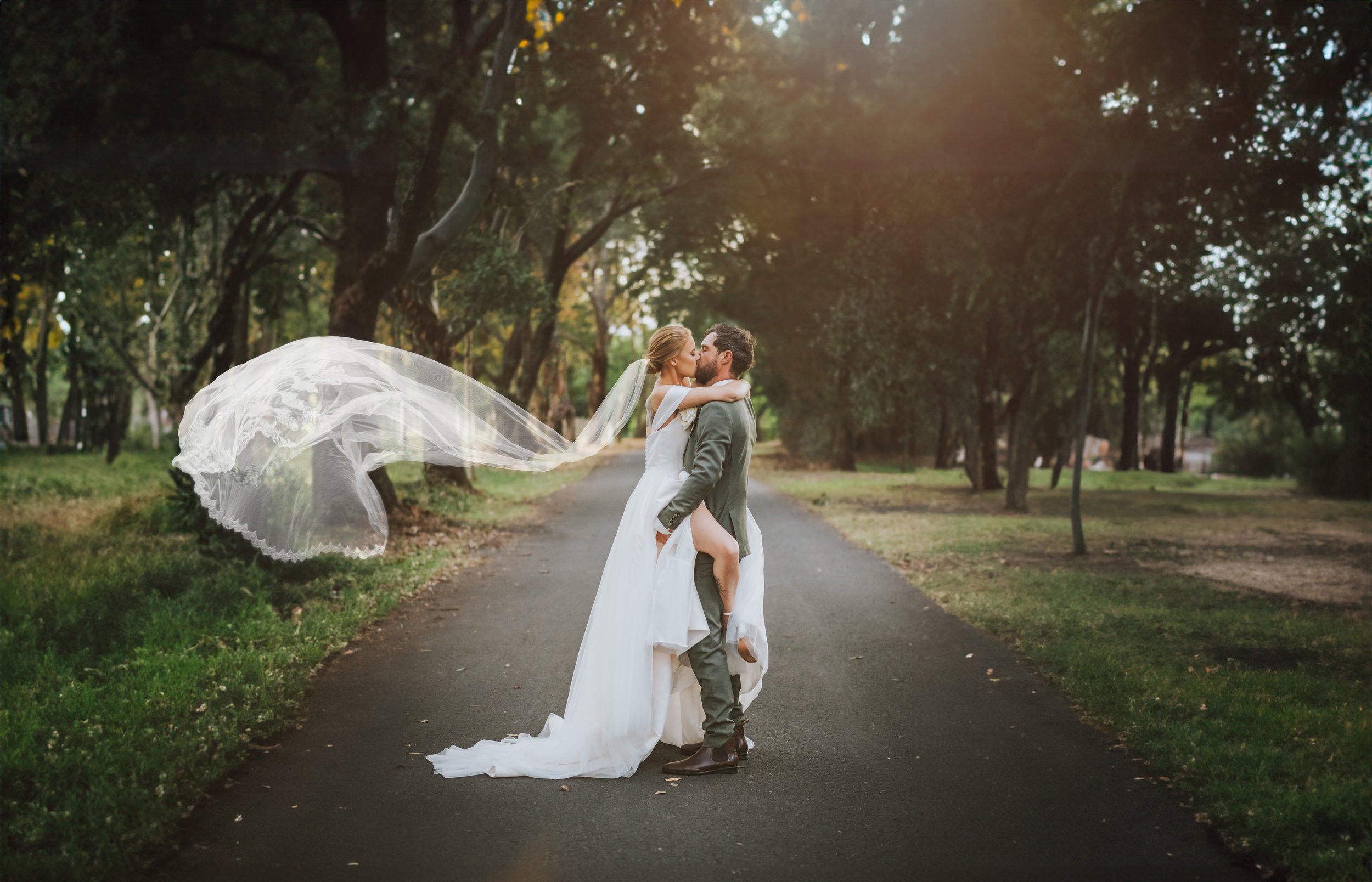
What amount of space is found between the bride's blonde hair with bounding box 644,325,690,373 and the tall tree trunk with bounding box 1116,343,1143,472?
36244 millimetres

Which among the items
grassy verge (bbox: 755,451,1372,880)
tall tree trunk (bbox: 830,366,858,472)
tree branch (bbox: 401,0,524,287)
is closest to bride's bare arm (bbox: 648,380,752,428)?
grassy verge (bbox: 755,451,1372,880)

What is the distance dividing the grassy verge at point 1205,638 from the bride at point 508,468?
244 centimetres

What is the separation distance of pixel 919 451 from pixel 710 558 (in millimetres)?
40296

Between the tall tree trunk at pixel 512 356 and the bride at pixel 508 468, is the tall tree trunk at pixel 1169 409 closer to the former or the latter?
the tall tree trunk at pixel 512 356

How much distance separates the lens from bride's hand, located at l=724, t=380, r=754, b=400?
5562 mm

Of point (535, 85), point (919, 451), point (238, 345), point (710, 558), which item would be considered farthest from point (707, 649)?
point (919, 451)

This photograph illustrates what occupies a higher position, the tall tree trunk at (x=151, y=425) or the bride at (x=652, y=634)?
the tall tree trunk at (x=151, y=425)

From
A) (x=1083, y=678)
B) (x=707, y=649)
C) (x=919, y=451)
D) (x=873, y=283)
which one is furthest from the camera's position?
(x=919, y=451)

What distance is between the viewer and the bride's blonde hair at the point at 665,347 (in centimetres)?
571

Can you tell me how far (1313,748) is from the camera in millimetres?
5750

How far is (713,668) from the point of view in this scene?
5.55 m

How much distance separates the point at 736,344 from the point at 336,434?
2732mm

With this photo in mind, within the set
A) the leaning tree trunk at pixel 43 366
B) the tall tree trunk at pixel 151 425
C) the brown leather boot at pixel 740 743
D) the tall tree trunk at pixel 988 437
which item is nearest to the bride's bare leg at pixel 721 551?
the brown leather boot at pixel 740 743

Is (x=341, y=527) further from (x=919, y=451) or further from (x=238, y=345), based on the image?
(x=919, y=451)
